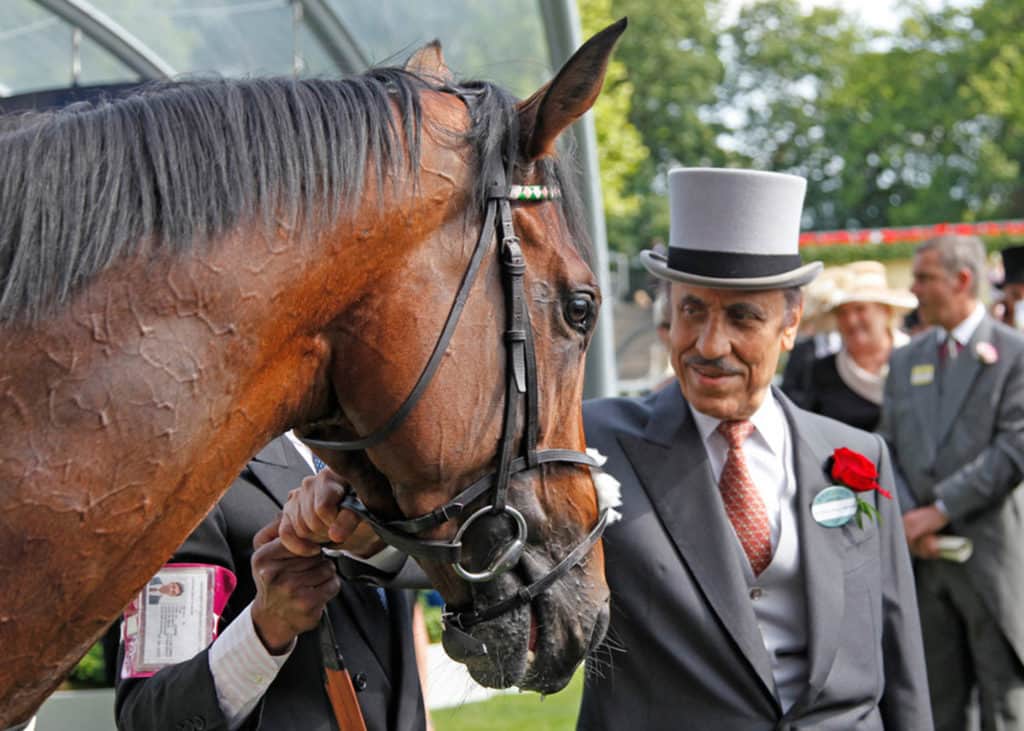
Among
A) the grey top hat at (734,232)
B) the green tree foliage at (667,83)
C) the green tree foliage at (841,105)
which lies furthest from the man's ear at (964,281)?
the green tree foliage at (667,83)

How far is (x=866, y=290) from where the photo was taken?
22.9 feet

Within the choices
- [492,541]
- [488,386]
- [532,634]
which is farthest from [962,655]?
[488,386]

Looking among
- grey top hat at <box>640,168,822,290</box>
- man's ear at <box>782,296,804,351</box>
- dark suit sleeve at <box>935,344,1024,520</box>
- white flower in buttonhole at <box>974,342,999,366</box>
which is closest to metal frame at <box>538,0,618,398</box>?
white flower in buttonhole at <box>974,342,999,366</box>

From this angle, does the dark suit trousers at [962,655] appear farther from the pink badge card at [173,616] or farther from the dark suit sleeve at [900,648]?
the pink badge card at [173,616]

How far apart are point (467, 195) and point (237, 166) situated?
39 cm

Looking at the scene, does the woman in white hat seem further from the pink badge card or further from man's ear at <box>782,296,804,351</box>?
the pink badge card

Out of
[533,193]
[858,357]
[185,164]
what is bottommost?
[858,357]

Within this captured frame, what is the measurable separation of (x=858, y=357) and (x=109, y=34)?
5270 millimetres

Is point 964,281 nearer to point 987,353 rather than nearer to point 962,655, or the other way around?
point 987,353

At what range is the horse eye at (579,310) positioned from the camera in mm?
1980

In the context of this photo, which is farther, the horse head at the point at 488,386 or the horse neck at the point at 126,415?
the horse head at the point at 488,386

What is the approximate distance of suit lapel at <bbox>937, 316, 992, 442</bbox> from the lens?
546cm

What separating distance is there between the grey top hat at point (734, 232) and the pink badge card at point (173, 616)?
1.42m

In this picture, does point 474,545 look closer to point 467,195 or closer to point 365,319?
point 365,319
